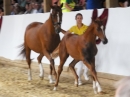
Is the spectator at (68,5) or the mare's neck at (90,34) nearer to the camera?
the mare's neck at (90,34)

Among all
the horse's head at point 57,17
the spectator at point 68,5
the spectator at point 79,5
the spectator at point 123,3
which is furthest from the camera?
the spectator at point 79,5

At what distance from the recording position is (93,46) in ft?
20.4

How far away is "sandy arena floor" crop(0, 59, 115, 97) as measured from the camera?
20.6 ft

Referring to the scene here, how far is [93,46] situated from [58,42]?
1304 mm

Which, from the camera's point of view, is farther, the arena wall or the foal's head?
the arena wall

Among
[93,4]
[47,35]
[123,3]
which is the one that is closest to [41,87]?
[47,35]

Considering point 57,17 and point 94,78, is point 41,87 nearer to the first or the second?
point 94,78

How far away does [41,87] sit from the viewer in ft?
23.4

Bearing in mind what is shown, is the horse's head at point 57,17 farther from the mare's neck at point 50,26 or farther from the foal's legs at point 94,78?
the foal's legs at point 94,78

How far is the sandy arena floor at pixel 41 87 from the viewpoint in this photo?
6285 millimetres

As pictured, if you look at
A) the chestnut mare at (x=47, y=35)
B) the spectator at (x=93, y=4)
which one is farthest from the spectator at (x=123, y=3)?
the chestnut mare at (x=47, y=35)

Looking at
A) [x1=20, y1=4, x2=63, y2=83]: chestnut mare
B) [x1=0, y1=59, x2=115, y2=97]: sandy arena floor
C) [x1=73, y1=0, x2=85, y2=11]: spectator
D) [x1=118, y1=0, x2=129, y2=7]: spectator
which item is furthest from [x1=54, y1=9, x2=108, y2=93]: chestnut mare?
[x1=73, y1=0, x2=85, y2=11]: spectator

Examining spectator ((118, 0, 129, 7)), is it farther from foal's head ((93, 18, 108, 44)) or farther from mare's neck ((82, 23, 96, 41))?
foal's head ((93, 18, 108, 44))

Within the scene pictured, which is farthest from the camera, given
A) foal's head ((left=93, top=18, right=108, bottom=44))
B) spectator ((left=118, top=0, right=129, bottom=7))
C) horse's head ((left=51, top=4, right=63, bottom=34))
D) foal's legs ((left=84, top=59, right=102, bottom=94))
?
spectator ((left=118, top=0, right=129, bottom=7))
